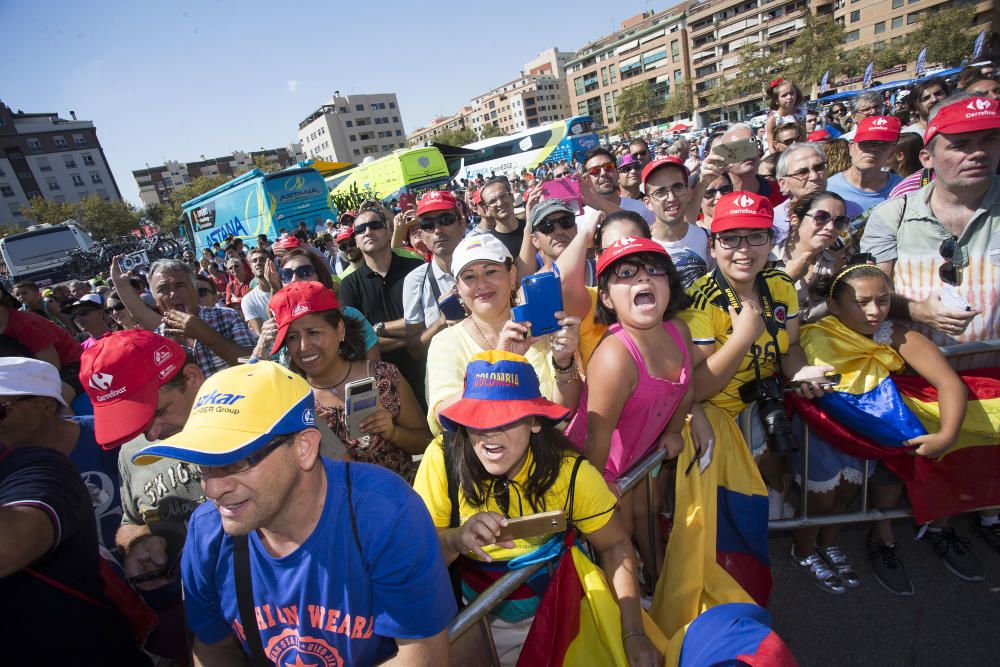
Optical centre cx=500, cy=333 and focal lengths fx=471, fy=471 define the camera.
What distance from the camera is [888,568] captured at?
2635 millimetres

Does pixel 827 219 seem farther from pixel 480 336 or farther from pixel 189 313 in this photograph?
pixel 189 313

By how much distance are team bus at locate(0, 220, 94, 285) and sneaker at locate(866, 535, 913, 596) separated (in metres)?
22.6

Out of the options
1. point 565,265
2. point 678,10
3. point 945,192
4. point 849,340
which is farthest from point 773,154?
point 678,10

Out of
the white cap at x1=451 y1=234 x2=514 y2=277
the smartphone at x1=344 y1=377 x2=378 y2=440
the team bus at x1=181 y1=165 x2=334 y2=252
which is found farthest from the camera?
the team bus at x1=181 y1=165 x2=334 y2=252

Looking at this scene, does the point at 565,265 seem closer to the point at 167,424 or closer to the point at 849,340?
the point at 849,340

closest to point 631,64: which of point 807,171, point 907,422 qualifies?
point 807,171

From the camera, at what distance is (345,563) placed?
139 cm

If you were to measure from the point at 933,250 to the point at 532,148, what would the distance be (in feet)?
120

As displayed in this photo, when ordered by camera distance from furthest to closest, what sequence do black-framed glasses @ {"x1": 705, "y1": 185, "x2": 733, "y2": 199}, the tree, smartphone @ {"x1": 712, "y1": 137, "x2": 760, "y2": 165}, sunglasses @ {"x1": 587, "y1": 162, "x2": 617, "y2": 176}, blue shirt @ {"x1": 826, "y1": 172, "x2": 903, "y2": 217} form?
the tree
sunglasses @ {"x1": 587, "y1": 162, "x2": 617, "y2": 176}
black-framed glasses @ {"x1": 705, "y1": 185, "x2": 733, "y2": 199}
smartphone @ {"x1": 712, "y1": 137, "x2": 760, "y2": 165}
blue shirt @ {"x1": 826, "y1": 172, "x2": 903, "y2": 217}

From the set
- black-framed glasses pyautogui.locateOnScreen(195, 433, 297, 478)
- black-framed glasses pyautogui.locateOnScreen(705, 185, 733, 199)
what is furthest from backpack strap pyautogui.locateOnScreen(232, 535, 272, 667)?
black-framed glasses pyautogui.locateOnScreen(705, 185, 733, 199)

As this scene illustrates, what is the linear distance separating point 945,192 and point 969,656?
245 centimetres

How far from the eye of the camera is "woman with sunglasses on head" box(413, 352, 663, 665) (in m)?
1.81

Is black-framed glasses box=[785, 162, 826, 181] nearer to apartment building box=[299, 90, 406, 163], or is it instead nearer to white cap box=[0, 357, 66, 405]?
white cap box=[0, 357, 66, 405]

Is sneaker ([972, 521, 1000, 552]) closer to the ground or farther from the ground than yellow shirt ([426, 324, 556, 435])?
closer to the ground
